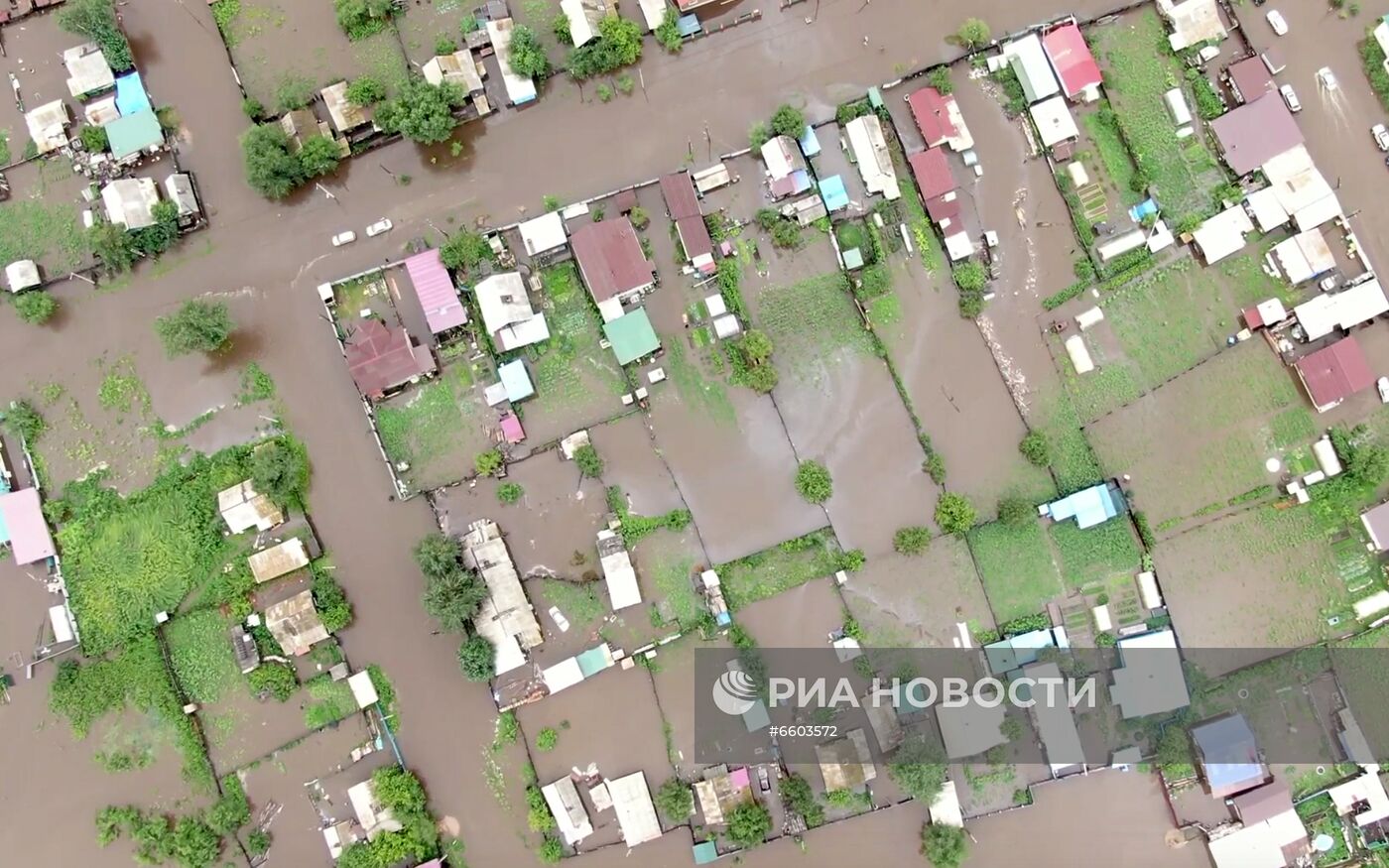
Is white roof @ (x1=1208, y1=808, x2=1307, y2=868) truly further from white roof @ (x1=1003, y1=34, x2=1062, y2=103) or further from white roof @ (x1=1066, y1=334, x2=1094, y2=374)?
white roof @ (x1=1003, y1=34, x2=1062, y2=103)

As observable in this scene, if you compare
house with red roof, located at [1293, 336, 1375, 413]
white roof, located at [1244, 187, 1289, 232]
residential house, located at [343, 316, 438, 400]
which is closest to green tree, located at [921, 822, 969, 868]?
house with red roof, located at [1293, 336, 1375, 413]

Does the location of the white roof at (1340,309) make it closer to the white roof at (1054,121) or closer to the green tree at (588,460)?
the white roof at (1054,121)

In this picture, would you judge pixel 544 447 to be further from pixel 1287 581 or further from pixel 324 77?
pixel 1287 581

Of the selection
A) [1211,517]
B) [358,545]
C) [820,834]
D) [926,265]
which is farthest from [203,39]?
[1211,517]

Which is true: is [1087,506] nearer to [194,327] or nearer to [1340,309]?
[1340,309]

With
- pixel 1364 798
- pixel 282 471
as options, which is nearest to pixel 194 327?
pixel 282 471

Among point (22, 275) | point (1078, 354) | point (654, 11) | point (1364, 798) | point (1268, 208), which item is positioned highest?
point (654, 11)
